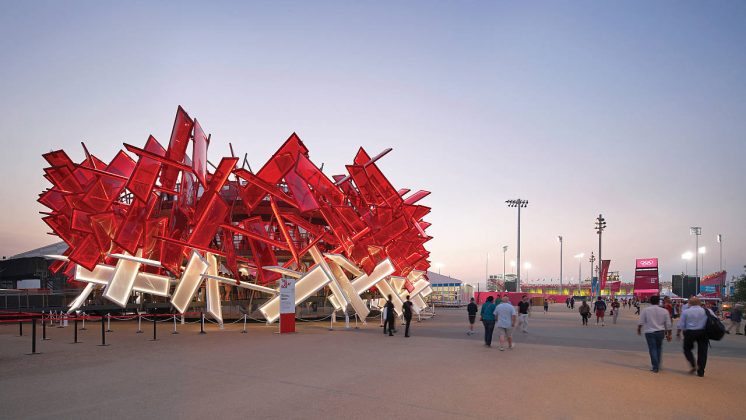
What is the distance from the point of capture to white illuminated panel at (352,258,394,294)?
2556 cm

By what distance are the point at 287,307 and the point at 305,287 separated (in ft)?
8.39

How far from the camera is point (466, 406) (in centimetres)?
738

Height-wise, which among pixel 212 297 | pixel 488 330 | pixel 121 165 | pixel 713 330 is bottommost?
pixel 488 330

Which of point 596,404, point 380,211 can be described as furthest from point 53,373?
point 380,211

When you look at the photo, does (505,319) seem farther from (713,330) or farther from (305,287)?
(305,287)

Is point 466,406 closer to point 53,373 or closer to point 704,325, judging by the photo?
point 704,325

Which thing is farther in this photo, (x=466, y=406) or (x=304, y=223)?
(x=304, y=223)

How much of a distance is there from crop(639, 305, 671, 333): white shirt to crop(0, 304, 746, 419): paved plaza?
2.94 feet

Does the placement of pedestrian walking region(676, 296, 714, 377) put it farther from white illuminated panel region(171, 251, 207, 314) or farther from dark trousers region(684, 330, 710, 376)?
white illuminated panel region(171, 251, 207, 314)

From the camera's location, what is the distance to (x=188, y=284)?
2294cm

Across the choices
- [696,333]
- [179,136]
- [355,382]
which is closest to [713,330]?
[696,333]

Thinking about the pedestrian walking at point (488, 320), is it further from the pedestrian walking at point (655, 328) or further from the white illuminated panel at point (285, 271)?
the white illuminated panel at point (285, 271)

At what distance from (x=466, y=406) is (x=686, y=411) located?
300 centimetres

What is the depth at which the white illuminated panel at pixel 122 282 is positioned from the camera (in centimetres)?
2200
